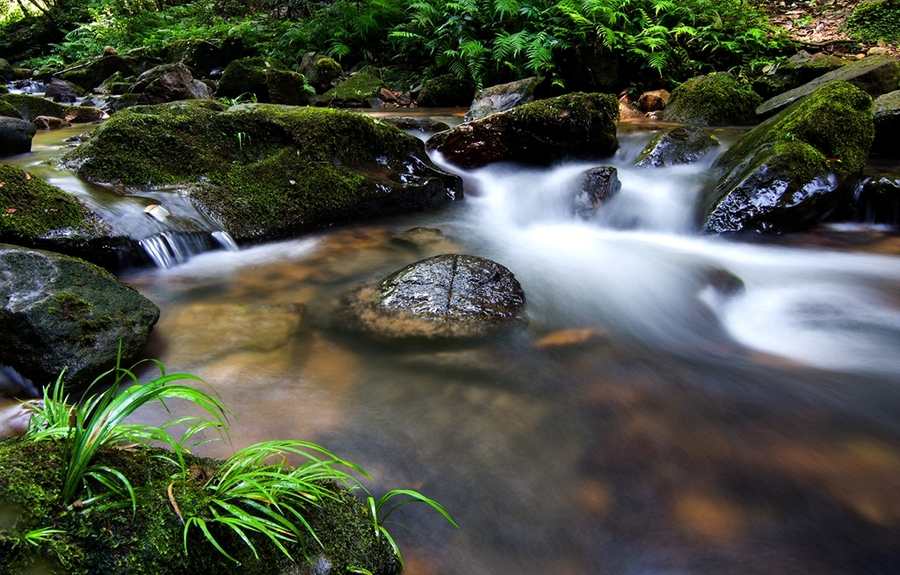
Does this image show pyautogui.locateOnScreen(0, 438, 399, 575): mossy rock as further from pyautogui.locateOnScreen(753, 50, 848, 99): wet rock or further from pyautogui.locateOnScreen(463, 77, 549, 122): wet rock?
pyautogui.locateOnScreen(753, 50, 848, 99): wet rock

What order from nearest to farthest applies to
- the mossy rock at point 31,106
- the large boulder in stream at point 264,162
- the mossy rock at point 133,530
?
the mossy rock at point 133,530 → the large boulder in stream at point 264,162 → the mossy rock at point 31,106

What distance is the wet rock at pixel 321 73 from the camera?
510 inches

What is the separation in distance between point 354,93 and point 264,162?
768cm

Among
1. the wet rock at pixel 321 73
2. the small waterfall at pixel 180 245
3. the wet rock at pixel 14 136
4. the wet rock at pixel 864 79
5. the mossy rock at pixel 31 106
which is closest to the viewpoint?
the small waterfall at pixel 180 245

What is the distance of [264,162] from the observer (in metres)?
4.96

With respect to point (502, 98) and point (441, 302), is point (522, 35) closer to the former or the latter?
point (502, 98)

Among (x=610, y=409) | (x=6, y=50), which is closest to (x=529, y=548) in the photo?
(x=610, y=409)

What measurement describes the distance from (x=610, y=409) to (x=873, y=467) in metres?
1.08

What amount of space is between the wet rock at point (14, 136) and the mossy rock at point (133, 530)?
607 centimetres

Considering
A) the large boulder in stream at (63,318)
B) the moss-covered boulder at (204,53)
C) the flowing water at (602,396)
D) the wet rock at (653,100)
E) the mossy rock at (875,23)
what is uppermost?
the mossy rock at (875,23)

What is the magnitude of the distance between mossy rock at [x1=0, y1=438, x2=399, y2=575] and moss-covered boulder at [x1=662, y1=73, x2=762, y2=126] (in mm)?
9600

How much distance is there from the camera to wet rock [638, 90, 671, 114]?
10.0 meters

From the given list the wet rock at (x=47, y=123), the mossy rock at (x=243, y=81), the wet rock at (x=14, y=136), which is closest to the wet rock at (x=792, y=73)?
the mossy rock at (x=243, y=81)

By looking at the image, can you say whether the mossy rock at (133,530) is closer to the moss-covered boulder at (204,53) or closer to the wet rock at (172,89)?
the wet rock at (172,89)
